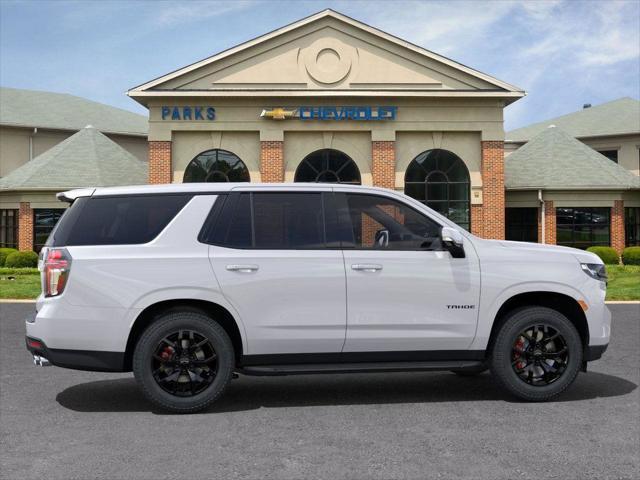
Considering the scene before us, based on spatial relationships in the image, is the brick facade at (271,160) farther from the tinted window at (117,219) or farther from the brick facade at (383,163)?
the tinted window at (117,219)

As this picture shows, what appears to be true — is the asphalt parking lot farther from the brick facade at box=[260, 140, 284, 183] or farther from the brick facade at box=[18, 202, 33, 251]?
the brick facade at box=[18, 202, 33, 251]

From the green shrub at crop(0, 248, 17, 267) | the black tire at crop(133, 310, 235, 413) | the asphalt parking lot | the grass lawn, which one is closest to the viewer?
the asphalt parking lot

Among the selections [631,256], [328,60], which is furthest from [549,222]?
[328,60]

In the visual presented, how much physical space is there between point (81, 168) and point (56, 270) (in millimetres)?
30499

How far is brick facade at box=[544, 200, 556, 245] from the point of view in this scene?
106 ft

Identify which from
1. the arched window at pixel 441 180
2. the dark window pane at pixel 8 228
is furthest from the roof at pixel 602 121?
the dark window pane at pixel 8 228

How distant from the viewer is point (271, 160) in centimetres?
2845

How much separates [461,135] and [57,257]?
976 inches

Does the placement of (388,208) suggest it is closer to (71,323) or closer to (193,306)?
(193,306)

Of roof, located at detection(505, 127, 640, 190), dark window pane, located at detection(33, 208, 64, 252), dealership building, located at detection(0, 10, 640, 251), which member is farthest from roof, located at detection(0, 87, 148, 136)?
roof, located at detection(505, 127, 640, 190)

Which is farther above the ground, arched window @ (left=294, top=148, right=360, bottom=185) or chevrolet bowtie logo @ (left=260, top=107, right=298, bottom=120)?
chevrolet bowtie logo @ (left=260, top=107, right=298, bottom=120)

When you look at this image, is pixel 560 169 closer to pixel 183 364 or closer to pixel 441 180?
pixel 441 180

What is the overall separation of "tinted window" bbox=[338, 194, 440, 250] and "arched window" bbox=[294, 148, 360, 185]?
72.7 ft

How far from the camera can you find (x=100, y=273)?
6.16 meters
